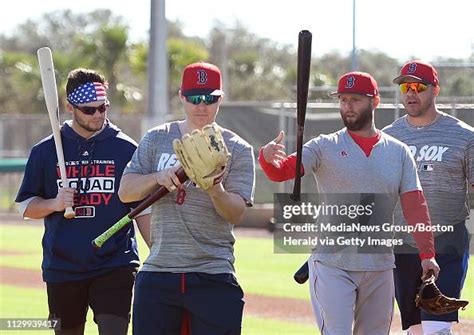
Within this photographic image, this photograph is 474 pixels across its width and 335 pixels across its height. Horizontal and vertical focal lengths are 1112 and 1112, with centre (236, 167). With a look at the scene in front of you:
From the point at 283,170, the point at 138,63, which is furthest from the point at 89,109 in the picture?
the point at 138,63

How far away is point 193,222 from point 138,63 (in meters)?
36.7

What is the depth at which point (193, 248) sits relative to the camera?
6121mm

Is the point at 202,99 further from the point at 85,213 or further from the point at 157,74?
the point at 157,74

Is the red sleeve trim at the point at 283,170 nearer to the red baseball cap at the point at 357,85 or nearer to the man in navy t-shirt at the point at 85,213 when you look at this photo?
the red baseball cap at the point at 357,85

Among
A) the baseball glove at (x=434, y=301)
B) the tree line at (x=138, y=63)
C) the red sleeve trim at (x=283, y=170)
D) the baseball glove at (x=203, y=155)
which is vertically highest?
the tree line at (x=138, y=63)

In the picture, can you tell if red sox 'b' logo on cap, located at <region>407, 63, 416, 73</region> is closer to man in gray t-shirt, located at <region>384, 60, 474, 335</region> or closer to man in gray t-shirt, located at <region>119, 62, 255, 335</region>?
man in gray t-shirt, located at <region>384, 60, 474, 335</region>

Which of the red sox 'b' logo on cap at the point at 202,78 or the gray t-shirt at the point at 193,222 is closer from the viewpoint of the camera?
A: the gray t-shirt at the point at 193,222

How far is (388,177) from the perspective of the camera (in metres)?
6.81

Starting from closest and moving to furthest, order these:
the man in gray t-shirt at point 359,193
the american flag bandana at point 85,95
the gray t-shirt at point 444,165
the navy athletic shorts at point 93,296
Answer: the man in gray t-shirt at point 359,193 → the navy athletic shorts at point 93,296 → the american flag bandana at point 85,95 → the gray t-shirt at point 444,165

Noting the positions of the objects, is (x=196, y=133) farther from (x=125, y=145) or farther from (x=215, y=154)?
→ (x=125, y=145)

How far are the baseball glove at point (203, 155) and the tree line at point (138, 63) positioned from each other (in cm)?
1100

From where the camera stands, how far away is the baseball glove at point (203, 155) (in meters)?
5.65

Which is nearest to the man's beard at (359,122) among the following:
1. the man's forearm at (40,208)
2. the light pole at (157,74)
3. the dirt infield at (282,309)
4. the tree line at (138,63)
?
the man's forearm at (40,208)

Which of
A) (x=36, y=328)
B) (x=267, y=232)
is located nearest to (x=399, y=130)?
(x=36, y=328)
